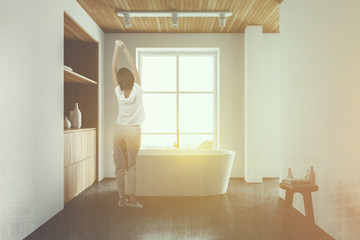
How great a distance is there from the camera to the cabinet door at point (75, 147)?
3.48m

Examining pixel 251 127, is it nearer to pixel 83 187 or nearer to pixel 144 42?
pixel 144 42

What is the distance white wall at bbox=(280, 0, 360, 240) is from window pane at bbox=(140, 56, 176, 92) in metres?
2.40

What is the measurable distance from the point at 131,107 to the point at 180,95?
218 centimetres

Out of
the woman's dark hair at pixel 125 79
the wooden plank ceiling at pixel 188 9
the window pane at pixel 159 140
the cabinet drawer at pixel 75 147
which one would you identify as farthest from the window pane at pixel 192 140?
Result: the woman's dark hair at pixel 125 79

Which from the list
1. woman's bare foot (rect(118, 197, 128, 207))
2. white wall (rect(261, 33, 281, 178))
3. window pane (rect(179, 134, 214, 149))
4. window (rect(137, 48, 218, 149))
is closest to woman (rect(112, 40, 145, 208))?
woman's bare foot (rect(118, 197, 128, 207))

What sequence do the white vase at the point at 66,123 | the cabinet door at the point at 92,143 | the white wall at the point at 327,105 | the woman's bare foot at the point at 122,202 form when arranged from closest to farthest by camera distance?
1. the white wall at the point at 327,105
2. the woman's bare foot at the point at 122,202
3. the white vase at the point at 66,123
4. the cabinet door at the point at 92,143

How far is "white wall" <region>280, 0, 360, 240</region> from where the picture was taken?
1991 millimetres

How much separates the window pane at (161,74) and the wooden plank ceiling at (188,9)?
58 centimetres

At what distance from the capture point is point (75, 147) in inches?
141

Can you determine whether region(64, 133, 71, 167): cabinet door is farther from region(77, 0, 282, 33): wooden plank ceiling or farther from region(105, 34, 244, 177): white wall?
region(77, 0, 282, 33): wooden plank ceiling

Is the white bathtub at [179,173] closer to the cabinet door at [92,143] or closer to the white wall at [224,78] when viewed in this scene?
the cabinet door at [92,143]

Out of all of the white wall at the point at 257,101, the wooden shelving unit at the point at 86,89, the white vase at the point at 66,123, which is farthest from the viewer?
the white wall at the point at 257,101

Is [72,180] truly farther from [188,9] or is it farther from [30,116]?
[188,9]

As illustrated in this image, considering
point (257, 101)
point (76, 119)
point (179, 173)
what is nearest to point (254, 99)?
point (257, 101)
